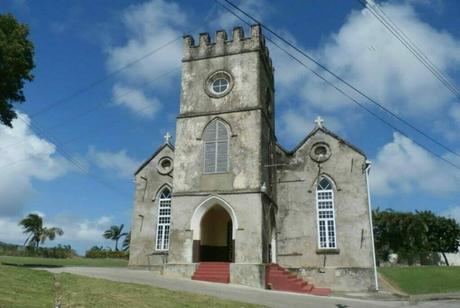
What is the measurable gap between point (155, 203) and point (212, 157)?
662 cm

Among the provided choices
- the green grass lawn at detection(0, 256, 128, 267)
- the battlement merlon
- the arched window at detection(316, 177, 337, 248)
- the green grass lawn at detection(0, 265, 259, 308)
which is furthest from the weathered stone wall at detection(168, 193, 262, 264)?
the battlement merlon

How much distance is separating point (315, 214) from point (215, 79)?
10.1 meters

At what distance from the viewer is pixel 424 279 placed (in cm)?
2903

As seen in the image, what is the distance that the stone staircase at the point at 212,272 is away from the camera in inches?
800

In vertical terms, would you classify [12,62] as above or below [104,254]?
above

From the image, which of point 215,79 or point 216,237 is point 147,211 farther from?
point 215,79

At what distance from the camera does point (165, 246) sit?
1057 inches

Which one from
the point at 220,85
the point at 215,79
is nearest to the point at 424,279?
the point at 220,85

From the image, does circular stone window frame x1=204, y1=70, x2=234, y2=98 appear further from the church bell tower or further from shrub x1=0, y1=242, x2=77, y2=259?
shrub x1=0, y1=242, x2=77, y2=259

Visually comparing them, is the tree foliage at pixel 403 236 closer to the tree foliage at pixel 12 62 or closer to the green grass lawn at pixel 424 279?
the green grass lawn at pixel 424 279

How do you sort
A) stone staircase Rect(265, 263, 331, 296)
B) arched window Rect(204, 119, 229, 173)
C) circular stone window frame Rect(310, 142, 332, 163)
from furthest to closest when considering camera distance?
circular stone window frame Rect(310, 142, 332, 163) → arched window Rect(204, 119, 229, 173) → stone staircase Rect(265, 263, 331, 296)

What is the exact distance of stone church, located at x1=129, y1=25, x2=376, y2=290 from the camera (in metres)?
22.3

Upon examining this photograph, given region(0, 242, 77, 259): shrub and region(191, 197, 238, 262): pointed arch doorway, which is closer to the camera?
region(191, 197, 238, 262): pointed arch doorway

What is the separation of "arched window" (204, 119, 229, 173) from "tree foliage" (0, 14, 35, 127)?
1000 cm
